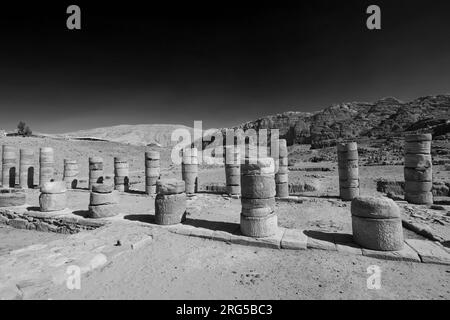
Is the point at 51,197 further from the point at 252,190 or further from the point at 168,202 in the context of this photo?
the point at 252,190

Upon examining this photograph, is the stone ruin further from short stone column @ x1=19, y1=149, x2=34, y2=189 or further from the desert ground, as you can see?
the desert ground

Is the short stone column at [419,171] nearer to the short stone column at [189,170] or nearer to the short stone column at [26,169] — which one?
the short stone column at [189,170]

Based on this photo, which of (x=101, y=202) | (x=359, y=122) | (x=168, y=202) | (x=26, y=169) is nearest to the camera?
Answer: (x=168, y=202)

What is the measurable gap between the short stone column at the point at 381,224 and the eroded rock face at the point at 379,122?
33.6 m

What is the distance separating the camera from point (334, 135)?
171 feet

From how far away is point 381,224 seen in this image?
5.54 m

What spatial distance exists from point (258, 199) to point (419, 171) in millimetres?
8424

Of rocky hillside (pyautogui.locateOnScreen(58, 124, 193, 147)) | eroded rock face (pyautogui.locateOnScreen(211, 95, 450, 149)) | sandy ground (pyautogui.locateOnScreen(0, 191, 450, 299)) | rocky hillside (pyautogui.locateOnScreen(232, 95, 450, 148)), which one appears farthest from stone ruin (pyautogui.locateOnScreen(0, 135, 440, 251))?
rocky hillside (pyautogui.locateOnScreen(58, 124, 193, 147))

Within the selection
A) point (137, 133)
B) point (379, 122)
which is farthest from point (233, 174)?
point (137, 133)

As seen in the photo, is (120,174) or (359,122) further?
(359,122)
